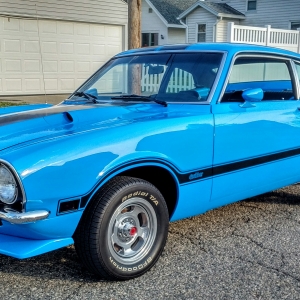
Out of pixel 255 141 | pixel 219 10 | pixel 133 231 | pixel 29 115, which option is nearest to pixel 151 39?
pixel 219 10

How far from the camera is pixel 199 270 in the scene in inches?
143

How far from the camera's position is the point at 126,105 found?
413 centimetres

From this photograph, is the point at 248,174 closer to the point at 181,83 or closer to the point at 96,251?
the point at 181,83

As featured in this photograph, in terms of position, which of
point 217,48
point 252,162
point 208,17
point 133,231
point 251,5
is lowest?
point 133,231

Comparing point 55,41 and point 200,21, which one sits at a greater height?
point 200,21

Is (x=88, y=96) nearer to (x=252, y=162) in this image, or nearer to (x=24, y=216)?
(x=252, y=162)

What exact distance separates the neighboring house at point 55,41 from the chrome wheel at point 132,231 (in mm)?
10379

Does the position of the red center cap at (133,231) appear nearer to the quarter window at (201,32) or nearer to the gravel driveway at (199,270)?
the gravel driveway at (199,270)

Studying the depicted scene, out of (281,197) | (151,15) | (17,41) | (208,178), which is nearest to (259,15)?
(151,15)

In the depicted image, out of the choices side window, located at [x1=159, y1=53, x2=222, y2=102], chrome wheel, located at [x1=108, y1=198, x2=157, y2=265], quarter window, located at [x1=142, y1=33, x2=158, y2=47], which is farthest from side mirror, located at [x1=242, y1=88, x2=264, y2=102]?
quarter window, located at [x1=142, y1=33, x2=158, y2=47]

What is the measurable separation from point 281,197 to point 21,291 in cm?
330

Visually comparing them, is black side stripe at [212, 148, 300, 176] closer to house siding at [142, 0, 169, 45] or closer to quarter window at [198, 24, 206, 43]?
quarter window at [198, 24, 206, 43]

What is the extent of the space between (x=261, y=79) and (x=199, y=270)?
296cm

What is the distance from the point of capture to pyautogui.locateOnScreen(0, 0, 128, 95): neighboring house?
1351cm
